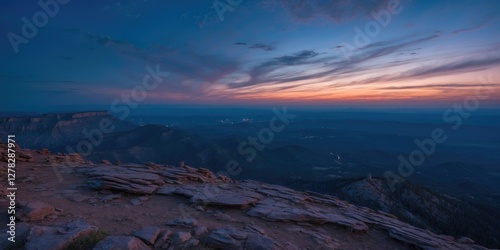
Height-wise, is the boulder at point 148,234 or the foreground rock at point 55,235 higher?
the foreground rock at point 55,235

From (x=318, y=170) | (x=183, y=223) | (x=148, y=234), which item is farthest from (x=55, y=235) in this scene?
(x=318, y=170)

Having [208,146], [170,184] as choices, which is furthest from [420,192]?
[208,146]

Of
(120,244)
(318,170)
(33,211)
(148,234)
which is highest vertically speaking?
(33,211)

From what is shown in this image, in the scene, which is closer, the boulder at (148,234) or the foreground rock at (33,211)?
the boulder at (148,234)

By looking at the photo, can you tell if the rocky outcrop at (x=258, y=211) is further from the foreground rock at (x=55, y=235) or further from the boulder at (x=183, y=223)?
the foreground rock at (x=55, y=235)

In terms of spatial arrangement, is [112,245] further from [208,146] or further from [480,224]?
[208,146]

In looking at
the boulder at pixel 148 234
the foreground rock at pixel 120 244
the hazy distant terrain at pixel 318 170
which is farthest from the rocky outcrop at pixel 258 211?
the hazy distant terrain at pixel 318 170

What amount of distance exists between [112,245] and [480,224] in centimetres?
7712

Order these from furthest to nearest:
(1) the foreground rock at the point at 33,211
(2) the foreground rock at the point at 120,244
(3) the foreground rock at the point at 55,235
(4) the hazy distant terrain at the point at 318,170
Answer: (4) the hazy distant terrain at the point at 318,170
(1) the foreground rock at the point at 33,211
(2) the foreground rock at the point at 120,244
(3) the foreground rock at the point at 55,235

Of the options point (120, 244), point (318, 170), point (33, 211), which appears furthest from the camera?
point (318, 170)

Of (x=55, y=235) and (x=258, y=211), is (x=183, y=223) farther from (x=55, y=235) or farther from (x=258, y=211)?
(x=258, y=211)

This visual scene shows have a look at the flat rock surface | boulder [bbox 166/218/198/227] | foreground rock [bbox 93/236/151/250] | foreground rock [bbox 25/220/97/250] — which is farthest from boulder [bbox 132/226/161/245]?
foreground rock [bbox 25/220/97/250]

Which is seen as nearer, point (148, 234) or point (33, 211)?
point (148, 234)

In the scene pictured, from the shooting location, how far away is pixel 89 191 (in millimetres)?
16078
